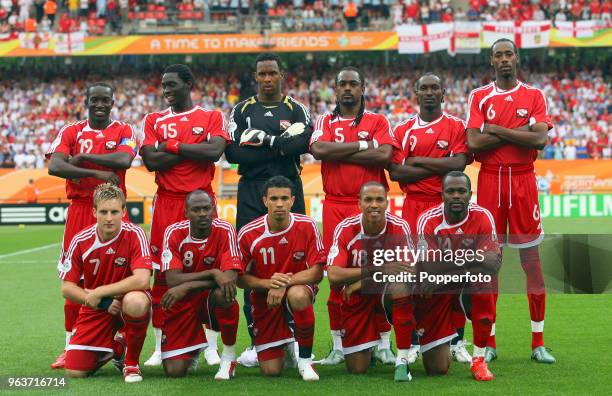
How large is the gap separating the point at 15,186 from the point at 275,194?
1036 inches

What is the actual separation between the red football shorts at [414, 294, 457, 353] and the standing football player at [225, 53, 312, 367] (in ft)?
4.85

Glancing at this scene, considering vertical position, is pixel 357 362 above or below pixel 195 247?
below

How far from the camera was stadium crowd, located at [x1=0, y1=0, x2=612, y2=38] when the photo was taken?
37.3 metres

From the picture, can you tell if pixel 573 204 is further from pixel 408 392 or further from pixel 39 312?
pixel 408 392

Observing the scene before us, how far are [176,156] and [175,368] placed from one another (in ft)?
5.82

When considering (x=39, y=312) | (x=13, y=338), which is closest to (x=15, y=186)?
(x=39, y=312)

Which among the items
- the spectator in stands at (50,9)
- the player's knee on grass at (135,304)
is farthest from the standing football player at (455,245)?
the spectator in stands at (50,9)

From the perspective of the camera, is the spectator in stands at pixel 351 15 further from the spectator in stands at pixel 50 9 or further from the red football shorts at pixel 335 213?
the red football shorts at pixel 335 213

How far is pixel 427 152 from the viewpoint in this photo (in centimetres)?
790

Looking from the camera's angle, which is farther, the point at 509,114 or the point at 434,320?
the point at 509,114

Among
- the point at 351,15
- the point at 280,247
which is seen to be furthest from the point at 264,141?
the point at 351,15

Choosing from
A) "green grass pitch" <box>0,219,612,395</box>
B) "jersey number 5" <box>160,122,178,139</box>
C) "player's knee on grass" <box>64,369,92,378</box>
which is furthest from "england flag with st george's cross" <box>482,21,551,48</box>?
"player's knee on grass" <box>64,369,92,378</box>

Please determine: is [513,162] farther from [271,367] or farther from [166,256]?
[166,256]

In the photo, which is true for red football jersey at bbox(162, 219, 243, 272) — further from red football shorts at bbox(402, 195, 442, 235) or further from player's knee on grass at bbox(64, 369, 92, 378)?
red football shorts at bbox(402, 195, 442, 235)
